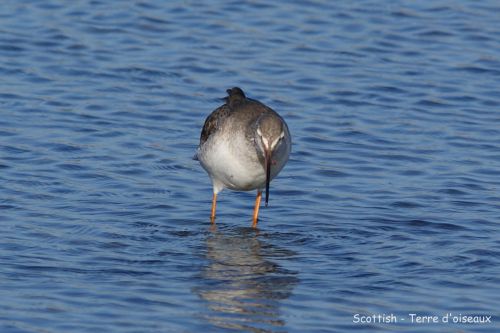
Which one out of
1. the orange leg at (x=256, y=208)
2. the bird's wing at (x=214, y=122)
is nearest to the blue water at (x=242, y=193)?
the orange leg at (x=256, y=208)

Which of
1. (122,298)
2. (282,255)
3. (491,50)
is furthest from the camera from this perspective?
(491,50)

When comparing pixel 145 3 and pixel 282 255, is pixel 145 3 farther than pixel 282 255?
Yes

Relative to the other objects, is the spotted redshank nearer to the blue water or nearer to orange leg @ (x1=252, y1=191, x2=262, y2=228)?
orange leg @ (x1=252, y1=191, x2=262, y2=228)

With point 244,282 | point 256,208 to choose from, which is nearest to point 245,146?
point 256,208

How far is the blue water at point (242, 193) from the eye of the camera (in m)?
10.7

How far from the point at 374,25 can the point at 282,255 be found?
33.3 feet

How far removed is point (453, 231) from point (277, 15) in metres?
9.95

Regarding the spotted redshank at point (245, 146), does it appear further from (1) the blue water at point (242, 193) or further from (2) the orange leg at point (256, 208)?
(1) the blue water at point (242, 193)

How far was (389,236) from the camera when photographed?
42.0ft

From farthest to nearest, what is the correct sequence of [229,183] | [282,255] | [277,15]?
[277,15], [229,183], [282,255]

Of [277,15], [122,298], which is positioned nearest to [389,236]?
[122,298]

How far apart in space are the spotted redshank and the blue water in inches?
23.7

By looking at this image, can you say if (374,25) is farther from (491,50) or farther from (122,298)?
(122,298)

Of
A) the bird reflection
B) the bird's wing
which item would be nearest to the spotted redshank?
the bird's wing
